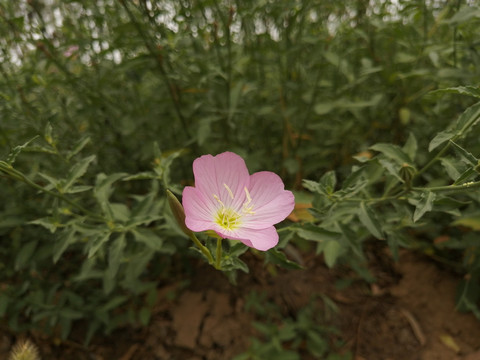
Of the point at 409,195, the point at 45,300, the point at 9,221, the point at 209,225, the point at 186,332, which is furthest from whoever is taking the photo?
the point at 186,332

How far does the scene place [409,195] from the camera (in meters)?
1.29

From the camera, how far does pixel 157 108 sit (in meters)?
2.21

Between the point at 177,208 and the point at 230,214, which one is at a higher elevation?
the point at 177,208

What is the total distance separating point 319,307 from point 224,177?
1.38 m

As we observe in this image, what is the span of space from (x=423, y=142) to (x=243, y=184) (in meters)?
1.59

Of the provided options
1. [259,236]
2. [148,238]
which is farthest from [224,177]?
[148,238]

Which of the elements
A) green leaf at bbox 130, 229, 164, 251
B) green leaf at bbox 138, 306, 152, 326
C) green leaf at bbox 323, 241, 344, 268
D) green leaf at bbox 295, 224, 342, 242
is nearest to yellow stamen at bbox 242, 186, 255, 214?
green leaf at bbox 295, 224, 342, 242

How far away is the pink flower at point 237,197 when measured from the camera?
42.7 inches

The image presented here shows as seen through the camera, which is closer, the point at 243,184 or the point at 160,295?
the point at 243,184

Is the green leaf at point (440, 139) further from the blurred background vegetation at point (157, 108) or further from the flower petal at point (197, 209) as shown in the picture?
the flower petal at point (197, 209)

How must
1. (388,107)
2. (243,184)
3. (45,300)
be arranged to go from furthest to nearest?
(388,107) < (45,300) < (243,184)

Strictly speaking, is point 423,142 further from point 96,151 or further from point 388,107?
point 96,151

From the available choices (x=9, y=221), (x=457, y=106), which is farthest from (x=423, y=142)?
(x=9, y=221)

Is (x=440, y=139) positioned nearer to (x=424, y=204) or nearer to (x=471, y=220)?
(x=424, y=204)
